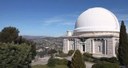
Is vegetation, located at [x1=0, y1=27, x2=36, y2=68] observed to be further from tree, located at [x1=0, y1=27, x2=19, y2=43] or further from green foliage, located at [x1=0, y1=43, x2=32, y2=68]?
tree, located at [x1=0, y1=27, x2=19, y2=43]

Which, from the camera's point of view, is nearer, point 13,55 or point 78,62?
point 13,55

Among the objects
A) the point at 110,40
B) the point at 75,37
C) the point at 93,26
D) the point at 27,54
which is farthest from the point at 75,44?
the point at 27,54

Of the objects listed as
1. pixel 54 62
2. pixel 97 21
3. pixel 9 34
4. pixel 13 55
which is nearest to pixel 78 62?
pixel 54 62

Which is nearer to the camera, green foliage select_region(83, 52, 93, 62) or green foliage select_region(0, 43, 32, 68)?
green foliage select_region(0, 43, 32, 68)

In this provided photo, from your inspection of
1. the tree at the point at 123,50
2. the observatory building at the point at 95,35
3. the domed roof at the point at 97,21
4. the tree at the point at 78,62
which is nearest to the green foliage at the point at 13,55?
the tree at the point at 78,62

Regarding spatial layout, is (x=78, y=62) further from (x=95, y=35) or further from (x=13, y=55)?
(x=95, y=35)

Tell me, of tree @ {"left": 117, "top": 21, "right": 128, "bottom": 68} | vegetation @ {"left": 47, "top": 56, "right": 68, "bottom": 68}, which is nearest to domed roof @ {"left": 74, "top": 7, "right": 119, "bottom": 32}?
tree @ {"left": 117, "top": 21, "right": 128, "bottom": 68}

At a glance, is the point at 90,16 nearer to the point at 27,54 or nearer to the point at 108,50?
the point at 108,50
